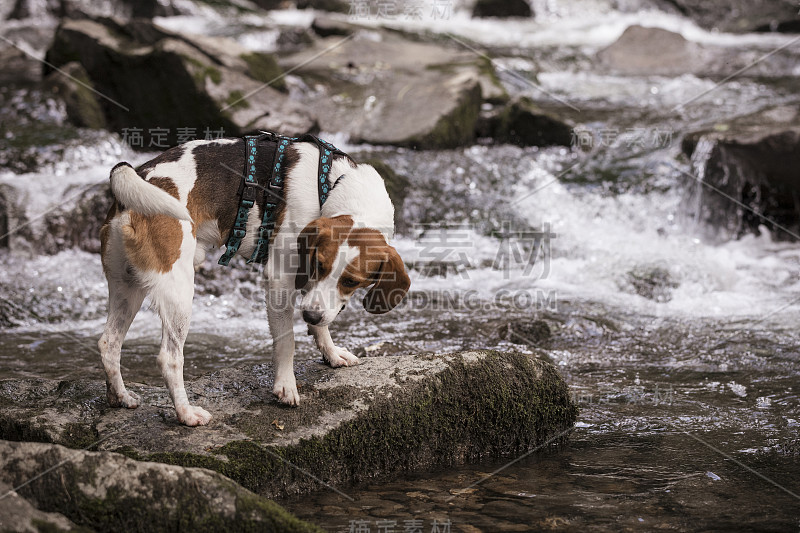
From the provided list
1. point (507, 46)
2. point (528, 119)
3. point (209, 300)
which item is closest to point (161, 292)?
point (209, 300)

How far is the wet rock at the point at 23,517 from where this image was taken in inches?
115

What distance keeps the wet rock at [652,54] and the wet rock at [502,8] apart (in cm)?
443

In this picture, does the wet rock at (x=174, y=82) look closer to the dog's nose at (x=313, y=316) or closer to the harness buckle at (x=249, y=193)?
the harness buckle at (x=249, y=193)

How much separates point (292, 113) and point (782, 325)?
675cm

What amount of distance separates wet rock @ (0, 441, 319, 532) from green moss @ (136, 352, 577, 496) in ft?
1.58

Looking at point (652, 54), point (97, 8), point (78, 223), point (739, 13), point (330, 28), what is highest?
point (739, 13)

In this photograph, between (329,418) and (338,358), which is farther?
(338,358)

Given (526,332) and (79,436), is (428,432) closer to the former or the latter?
(79,436)

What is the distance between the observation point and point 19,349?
689 centimetres

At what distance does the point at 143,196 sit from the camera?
3908 mm

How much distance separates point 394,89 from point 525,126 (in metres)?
2.24

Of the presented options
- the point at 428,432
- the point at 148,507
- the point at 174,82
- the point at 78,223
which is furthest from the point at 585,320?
the point at 174,82

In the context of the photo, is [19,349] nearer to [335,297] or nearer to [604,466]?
[335,297]

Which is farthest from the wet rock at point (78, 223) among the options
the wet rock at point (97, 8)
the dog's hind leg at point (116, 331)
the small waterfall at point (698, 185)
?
the wet rock at point (97, 8)
